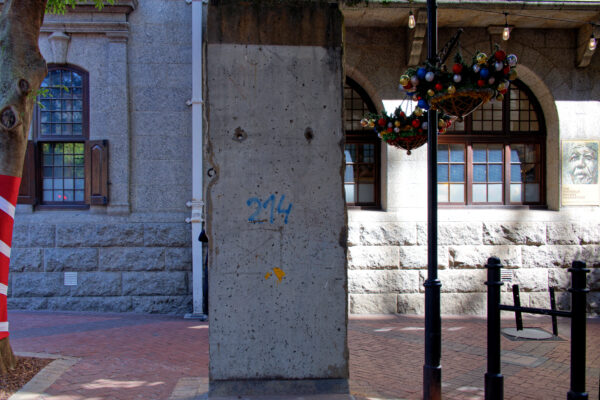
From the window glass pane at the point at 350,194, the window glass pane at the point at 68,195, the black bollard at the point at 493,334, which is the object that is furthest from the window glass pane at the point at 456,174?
the window glass pane at the point at 68,195

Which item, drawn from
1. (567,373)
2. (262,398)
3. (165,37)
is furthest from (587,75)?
(262,398)

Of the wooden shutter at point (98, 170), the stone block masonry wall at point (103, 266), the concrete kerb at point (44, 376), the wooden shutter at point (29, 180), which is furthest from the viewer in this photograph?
the wooden shutter at point (29, 180)

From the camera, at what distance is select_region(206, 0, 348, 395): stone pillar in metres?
4.18

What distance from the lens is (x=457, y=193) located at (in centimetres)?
1041

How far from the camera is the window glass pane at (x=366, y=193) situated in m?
10.5

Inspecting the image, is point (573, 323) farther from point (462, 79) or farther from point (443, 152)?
point (443, 152)

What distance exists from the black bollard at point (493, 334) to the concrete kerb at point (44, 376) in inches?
180

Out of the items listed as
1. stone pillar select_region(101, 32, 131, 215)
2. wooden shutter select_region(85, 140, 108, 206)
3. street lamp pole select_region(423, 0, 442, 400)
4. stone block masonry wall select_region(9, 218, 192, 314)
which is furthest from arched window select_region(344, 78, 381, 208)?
street lamp pole select_region(423, 0, 442, 400)

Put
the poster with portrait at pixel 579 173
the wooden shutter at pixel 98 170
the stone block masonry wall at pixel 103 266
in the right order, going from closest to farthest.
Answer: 1. the stone block masonry wall at pixel 103 266
2. the wooden shutter at pixel 98 170
3. the poster with portrait at pixel 579 173

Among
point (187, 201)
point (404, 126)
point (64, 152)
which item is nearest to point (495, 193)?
point (404, 126)

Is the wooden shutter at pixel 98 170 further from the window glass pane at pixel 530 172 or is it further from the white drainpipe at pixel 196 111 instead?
the window glass pane at pixel 530 172

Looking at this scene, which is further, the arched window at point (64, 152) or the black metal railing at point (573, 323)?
the arched window at point (64, 152)

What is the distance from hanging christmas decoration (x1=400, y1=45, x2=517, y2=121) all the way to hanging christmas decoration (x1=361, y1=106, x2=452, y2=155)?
155cm

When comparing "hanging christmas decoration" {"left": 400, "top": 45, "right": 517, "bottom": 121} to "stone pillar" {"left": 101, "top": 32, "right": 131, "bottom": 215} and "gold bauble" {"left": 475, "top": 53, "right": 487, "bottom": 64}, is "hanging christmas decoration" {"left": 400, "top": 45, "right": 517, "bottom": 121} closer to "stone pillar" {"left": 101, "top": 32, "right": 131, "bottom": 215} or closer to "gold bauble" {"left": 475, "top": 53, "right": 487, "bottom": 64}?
"gold bauble" {"left": 475, "top": 53, "right": 487, "bottom": 64}
